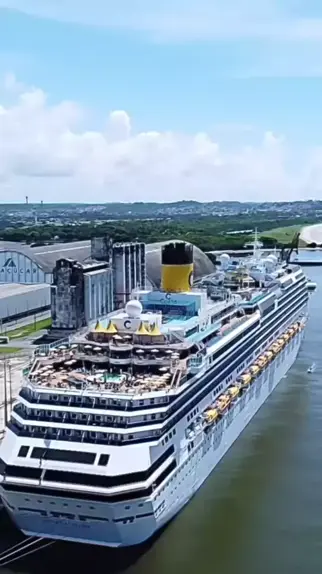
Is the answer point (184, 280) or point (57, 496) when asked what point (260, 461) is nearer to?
point (184, 280)

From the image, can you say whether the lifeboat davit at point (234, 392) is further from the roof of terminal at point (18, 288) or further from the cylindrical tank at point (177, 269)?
the roof of terminal at point (18, 288)

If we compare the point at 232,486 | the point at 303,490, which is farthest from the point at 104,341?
the point at 303,490

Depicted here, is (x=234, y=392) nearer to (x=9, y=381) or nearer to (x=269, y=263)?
(x=9, y=381)

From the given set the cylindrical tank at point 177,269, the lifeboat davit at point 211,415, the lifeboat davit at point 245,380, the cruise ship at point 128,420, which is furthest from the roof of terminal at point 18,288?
the lifeboat davit at point 211,415

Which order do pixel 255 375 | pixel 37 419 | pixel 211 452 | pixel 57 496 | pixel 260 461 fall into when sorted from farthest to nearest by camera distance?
pixel 255 375
pixel 260 461
pixel 211 452
pixel 37 419
pixel 57 496

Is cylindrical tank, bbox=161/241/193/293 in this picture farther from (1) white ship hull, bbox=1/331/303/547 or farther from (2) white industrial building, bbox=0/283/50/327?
(2) white industrial building, bbox=0/283/50/327
